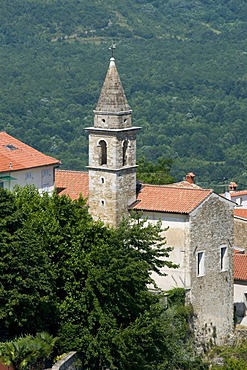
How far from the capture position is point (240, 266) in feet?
177

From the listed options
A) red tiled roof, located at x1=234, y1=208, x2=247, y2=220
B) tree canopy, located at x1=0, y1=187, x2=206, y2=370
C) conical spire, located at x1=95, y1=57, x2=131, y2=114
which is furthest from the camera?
red tiled roof, located at x1=234, y1=208, x2=247, y2=220

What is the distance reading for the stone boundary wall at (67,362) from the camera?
3853 cm

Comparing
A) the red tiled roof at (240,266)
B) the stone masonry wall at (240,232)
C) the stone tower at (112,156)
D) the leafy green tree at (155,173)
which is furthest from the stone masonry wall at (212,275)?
the leafy green tree at (155,173)

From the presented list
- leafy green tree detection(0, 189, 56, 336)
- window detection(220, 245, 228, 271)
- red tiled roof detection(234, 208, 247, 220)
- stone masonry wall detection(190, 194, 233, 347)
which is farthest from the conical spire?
red tiled roof detection(234, 208, 247, 220)

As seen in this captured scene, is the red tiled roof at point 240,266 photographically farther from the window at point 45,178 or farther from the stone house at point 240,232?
the window at point 45,178

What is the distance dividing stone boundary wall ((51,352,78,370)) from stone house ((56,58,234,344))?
29.9 feet

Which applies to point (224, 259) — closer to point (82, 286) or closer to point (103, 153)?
point (103, 153)

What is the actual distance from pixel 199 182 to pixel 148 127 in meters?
50.0

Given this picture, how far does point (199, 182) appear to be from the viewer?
424 ft

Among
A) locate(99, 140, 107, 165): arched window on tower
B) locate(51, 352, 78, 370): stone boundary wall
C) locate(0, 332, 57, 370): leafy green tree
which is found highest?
locate(99, 140, 107, 165): arched window on tower

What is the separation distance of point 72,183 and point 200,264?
710 centimetres

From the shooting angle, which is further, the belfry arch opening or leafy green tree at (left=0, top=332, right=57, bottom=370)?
the belfry arch opening

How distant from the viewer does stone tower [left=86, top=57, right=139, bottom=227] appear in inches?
1911

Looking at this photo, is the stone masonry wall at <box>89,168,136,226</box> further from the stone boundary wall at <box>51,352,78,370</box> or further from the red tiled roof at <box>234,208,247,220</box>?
the red tiled roof at <box>234,208,247,220</box>
